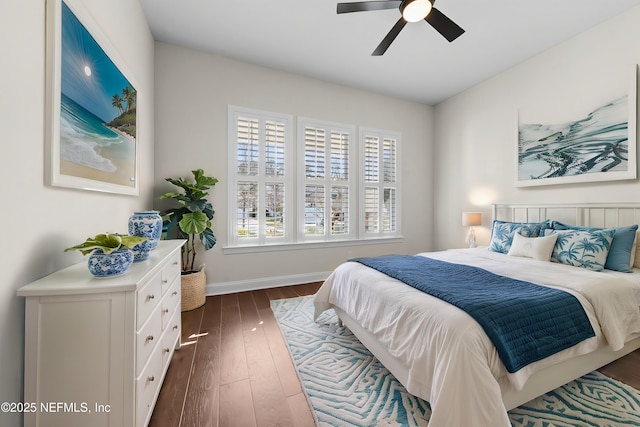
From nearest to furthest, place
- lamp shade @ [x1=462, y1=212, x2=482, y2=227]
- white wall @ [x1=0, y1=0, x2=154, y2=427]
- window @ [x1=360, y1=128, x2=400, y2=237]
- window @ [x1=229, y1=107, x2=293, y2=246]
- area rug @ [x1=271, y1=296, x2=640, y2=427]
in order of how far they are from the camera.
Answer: white wall @ [x1=0, y1=0, x2=154, y2=427] < area rug @ [x1=271, y1=296, x2=640, y2=427] < window @ [x1=229, y1=107, x2=293, y2=246] < lamp shade @ [x1=462, y1=212, x2=482, y2=227] < window @ [x1=360, y1=128, x2=400, y2=237]

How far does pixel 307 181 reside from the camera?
3855 mm

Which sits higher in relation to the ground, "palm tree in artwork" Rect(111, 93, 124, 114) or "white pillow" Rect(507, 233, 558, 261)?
"palm tree in artwork" Rect(111, 93, 124, 114)

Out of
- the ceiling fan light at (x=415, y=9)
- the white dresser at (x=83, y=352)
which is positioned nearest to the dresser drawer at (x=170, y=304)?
the white dresser at (x=83, y=352)

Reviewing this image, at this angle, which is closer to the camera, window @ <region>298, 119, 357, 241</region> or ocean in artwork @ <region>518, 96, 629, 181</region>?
ocean in artwork @ <region>518, 96, 629, 181</region>

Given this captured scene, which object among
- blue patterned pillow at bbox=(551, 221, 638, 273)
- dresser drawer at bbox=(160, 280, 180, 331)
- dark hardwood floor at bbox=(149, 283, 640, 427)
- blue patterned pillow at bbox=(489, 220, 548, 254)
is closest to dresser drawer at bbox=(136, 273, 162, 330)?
dresser drawer at bbox=(160, 280, 180, 331)

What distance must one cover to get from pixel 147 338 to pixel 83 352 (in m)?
0.25

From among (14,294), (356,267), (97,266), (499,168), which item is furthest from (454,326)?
(499,168)

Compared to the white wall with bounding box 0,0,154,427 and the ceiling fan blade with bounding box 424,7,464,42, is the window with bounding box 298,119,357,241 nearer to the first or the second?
the ceiling fan blade with bounding box 424,7,464,42

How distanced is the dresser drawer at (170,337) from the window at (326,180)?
6.89 feet

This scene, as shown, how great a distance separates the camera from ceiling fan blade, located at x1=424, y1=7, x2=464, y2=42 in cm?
199

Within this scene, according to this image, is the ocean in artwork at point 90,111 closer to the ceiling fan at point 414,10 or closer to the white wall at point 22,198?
the white wall at point 22,198

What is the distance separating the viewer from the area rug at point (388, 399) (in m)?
1.39

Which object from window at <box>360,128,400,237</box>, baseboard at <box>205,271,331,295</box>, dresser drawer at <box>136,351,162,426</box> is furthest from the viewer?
window at <box>360,128,400,237</box>

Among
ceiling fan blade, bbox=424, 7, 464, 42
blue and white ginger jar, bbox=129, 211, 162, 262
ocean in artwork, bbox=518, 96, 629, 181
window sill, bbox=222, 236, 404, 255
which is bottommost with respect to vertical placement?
window sill, bbox=222, 236, 404, 255
